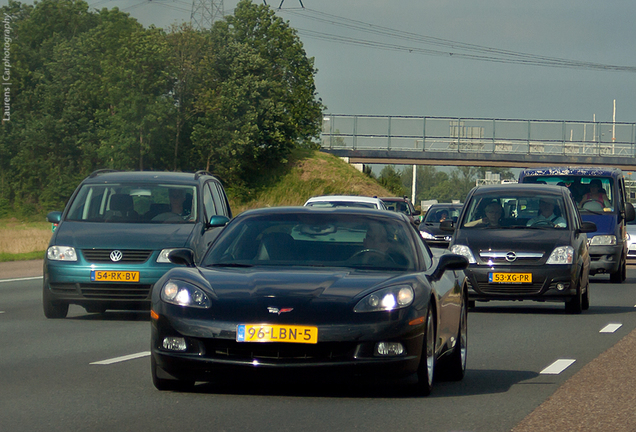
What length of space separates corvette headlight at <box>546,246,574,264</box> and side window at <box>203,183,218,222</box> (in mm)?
4480

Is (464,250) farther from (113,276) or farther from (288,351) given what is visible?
(288,351)

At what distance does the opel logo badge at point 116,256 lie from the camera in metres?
13.3

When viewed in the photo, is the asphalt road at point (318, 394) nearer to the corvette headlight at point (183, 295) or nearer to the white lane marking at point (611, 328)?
the corvette headlight at point (183, 295)

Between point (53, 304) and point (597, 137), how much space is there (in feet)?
222

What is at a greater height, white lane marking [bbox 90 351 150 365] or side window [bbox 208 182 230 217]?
side window [bbox 208 182 230 217]

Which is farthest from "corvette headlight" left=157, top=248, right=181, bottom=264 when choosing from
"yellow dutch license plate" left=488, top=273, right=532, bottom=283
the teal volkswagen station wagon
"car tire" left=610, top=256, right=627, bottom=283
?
"car tire" left=610, top=256, right=627, bottom=283

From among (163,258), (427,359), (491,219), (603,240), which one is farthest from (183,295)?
(603,240)

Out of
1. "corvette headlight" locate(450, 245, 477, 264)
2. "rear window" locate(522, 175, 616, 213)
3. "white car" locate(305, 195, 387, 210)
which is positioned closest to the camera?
"corvette headlight" locate(450, 245, 477, 264)

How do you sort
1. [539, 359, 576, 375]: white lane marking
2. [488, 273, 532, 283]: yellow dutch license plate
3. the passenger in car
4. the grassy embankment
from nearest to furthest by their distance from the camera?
[539, 359, 576, 375]: white lane marking, [488, 273, 532, 283]: yellow dutch license plate, the passenger in car, the grassy embankment

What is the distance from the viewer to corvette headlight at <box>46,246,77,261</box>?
13.3 metres

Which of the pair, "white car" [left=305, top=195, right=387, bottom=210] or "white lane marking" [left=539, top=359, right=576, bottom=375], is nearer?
"white lane marking" [left=539, top=359, right=576, bottom=375]

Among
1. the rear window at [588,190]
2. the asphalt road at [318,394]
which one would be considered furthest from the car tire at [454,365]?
the rear window at [588,190]

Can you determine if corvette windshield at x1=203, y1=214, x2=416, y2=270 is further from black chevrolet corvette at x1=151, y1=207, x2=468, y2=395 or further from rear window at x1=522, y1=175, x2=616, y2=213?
rear window at x1=522, y1=175, x2=616, y2=213

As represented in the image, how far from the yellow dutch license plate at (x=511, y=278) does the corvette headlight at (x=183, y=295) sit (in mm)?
8146
